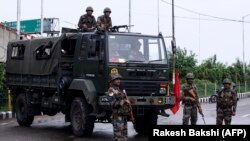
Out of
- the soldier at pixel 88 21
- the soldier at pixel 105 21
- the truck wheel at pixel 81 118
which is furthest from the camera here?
the soldier at pixel 88 21

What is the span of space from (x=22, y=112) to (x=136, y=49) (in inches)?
195

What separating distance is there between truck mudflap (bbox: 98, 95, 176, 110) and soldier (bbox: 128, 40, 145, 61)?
929 mm

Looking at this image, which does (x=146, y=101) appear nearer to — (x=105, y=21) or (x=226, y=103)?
(x=226, y=103)

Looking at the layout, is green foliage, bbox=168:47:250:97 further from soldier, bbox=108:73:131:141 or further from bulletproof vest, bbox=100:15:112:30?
soldier, bbox=108:73:131:141

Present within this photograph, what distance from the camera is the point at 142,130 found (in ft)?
43.2

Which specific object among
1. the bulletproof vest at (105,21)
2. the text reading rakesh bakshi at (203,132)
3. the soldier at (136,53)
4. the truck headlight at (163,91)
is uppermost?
the bulletproof vest at (105,21)

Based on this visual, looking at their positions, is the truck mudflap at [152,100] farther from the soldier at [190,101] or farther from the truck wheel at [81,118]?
the truck wheel at [81,118]

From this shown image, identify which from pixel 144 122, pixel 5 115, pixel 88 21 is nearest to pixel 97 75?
pixel 144 122

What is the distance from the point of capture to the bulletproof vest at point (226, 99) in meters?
11.4

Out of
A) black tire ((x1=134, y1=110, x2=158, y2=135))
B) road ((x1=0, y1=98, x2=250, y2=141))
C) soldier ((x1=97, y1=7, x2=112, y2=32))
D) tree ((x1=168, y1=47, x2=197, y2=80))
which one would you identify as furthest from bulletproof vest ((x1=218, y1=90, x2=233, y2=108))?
tree ((x1=168, y1=47, x2=197, y2=80))

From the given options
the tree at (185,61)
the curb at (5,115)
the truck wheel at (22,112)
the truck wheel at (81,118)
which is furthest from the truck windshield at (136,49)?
the tree at (185,61)

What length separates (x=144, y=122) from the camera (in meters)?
13.2

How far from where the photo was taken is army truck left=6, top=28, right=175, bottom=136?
1181 centimetres

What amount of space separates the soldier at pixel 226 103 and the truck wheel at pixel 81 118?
2925 millimetres
